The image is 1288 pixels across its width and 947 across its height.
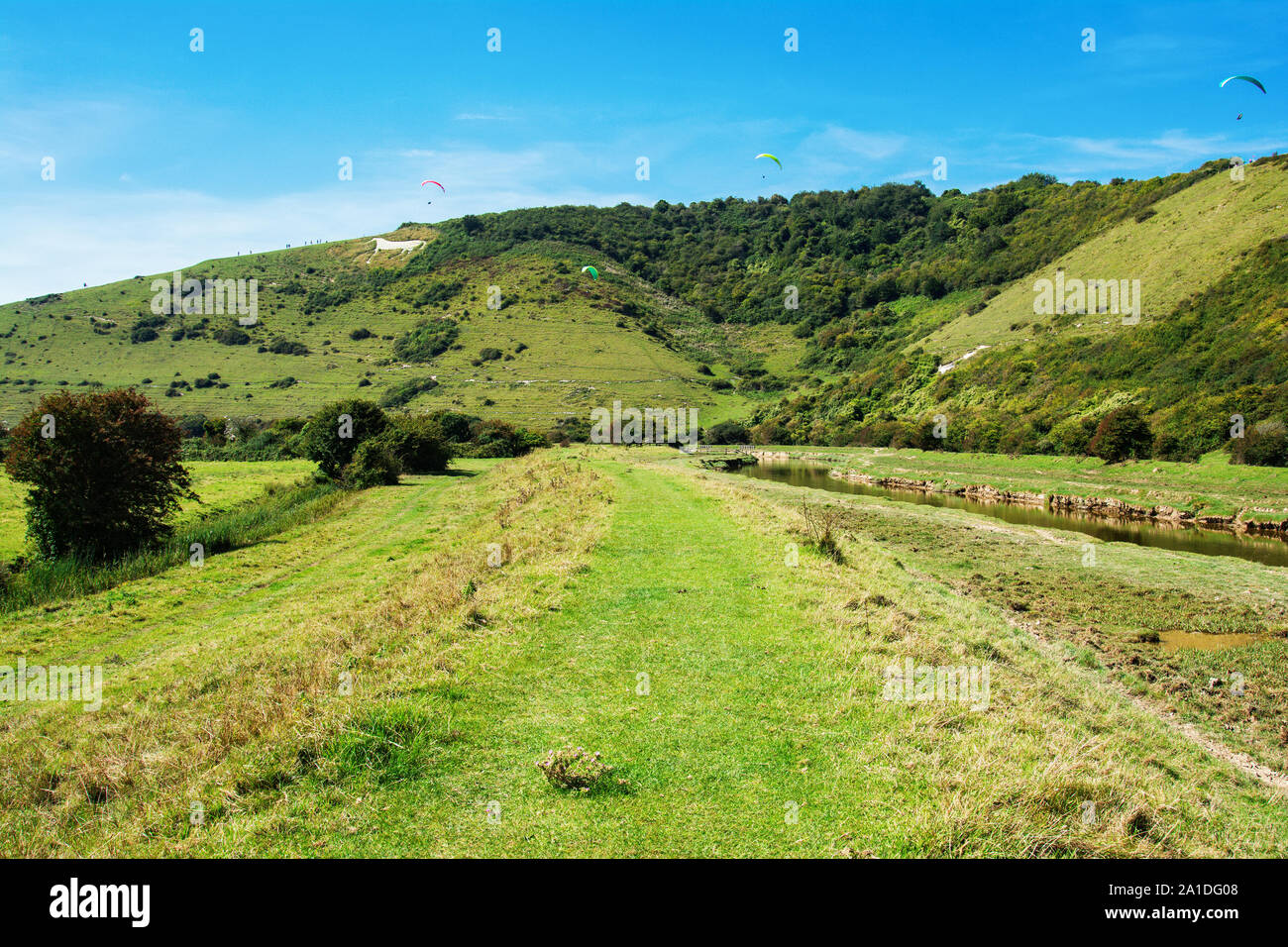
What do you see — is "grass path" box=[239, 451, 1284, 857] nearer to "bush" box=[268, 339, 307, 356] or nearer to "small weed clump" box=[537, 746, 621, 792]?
"small weed clump" box=[537, 746, 621, 792]

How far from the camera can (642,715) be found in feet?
23.6

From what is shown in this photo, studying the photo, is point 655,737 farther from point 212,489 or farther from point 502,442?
point 502,442

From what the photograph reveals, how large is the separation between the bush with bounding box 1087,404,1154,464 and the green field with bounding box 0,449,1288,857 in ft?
79.7


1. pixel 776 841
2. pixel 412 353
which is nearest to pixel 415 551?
pixel 776 841

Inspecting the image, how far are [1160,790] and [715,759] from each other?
4.67 m

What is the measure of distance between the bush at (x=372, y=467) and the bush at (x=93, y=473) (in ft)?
48.1

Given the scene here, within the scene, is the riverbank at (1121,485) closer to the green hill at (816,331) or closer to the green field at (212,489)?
the green hill at (816,331)

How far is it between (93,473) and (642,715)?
23.3m

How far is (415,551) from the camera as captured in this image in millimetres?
22375

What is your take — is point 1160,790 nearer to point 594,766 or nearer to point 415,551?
point 594,766

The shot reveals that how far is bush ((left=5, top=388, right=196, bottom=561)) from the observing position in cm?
2062

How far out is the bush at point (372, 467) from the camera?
38.5 metres

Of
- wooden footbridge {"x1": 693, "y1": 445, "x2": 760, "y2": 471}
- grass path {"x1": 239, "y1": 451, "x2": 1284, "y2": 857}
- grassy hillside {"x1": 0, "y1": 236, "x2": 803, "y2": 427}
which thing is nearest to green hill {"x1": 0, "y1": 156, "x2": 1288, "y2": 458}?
grassy hillside {"x1": 0, "y1": 236, "x2": 803, "y2": 427}

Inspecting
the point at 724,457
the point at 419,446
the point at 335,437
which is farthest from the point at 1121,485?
the point at 335,437
